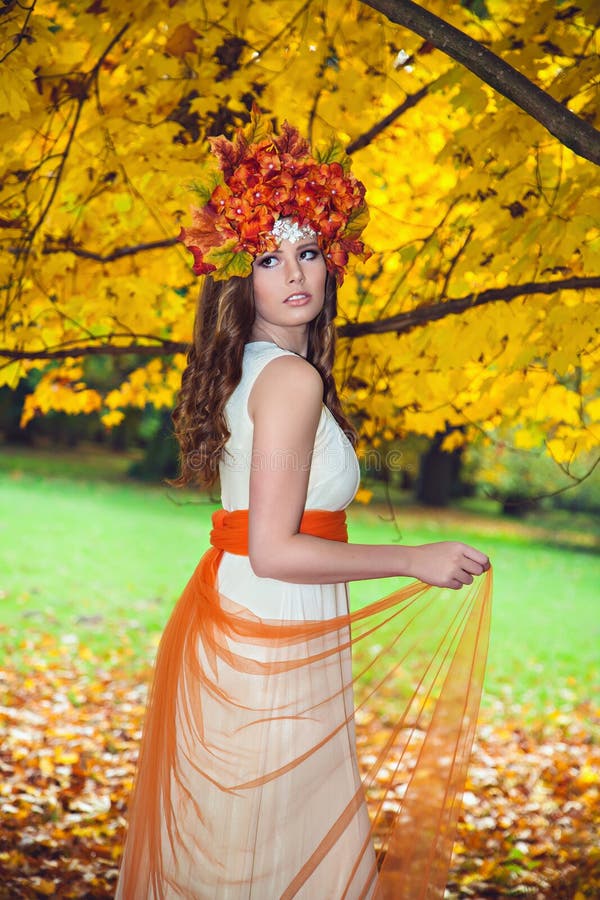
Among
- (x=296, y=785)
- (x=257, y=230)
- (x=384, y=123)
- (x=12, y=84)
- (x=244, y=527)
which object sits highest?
(x=384, y=123)

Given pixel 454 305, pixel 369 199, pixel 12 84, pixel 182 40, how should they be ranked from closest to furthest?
1. pixel 12 84
2. pixel 454 305
3. pixel 182 40
4. pixel 369 199

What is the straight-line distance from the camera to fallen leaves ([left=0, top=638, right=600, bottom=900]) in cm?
379

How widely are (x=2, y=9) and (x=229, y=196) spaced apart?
0.85 metres

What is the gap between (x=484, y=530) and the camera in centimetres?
1728

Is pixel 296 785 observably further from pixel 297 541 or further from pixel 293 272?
pixel 293 272

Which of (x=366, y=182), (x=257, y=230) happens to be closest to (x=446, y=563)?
(x=257, y=230)

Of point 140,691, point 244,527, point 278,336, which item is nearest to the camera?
point 244,527

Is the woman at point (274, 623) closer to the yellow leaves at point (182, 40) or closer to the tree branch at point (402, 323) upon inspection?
the tree branch at point (402, 323)

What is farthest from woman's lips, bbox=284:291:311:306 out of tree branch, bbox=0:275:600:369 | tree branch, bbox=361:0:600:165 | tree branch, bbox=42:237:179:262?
tree branch, bbox=42:237:179:262

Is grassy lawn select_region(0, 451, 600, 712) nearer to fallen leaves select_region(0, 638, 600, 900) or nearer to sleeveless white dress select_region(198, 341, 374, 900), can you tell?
fallen leaves select_region(0, 638, 600, 900)

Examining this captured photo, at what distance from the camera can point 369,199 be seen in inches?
154

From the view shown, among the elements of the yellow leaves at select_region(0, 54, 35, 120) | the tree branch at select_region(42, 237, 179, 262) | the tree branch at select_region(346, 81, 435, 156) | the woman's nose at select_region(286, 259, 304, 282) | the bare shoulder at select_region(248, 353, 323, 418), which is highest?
the tree branch at select_region(346, 81, 435, 156)

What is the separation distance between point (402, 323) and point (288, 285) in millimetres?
1244

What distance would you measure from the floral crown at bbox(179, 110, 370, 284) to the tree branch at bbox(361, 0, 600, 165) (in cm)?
37
